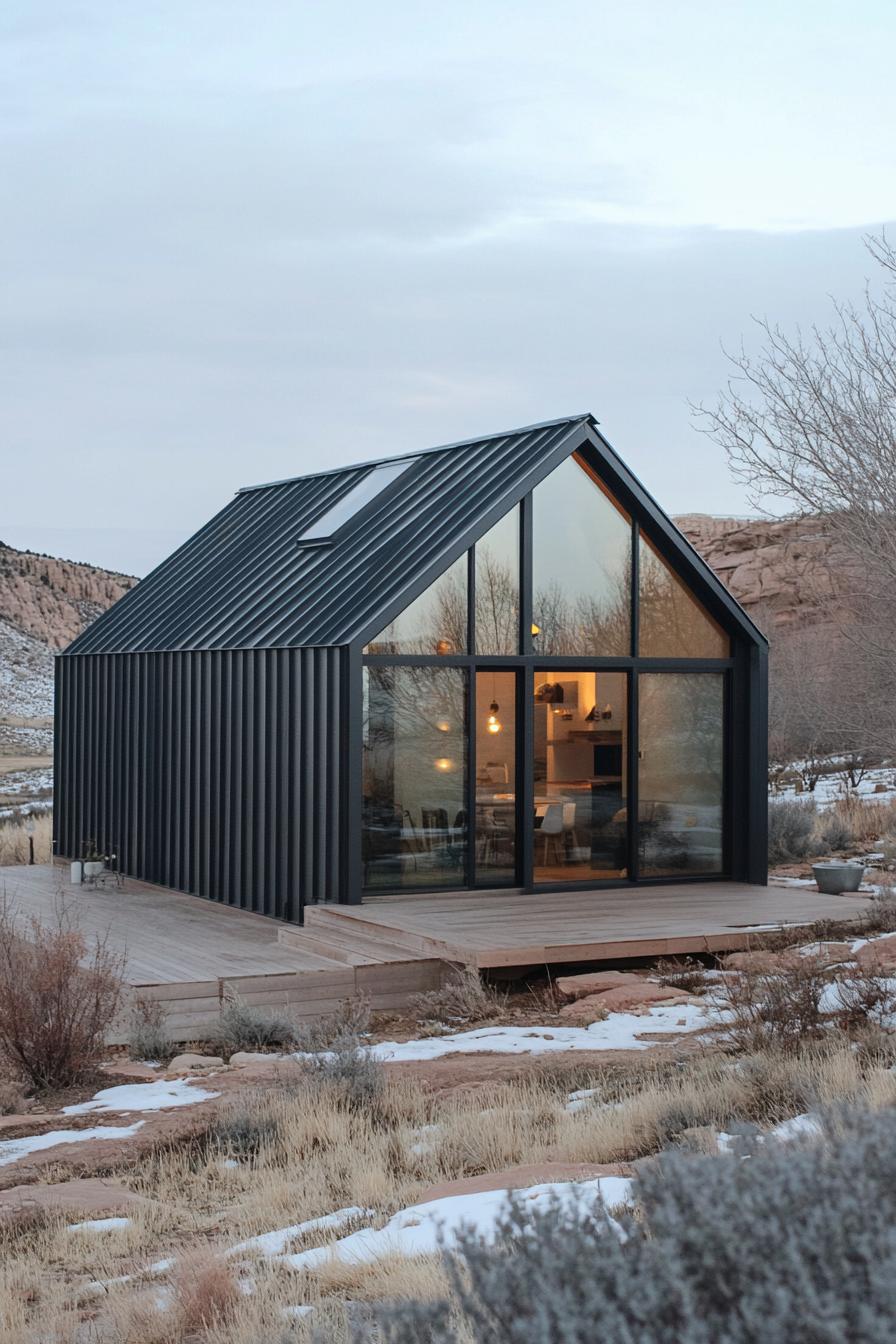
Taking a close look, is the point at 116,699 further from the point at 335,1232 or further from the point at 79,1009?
the point at 335,1232

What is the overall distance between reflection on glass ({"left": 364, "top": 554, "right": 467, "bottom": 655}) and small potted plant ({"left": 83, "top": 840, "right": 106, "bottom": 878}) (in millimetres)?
5024

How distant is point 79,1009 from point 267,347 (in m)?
23.7

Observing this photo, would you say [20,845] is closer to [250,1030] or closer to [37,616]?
[250,1030]

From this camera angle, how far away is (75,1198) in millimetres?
5199

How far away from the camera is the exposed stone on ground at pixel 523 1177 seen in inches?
175

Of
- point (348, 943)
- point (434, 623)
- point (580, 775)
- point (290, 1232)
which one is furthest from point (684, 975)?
point (290, 1232)

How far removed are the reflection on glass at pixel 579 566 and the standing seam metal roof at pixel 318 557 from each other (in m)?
0.42

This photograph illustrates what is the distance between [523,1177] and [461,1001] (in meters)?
4.66

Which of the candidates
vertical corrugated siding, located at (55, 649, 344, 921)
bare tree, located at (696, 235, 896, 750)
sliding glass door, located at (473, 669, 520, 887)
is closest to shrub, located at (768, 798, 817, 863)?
bare tree, located at (696, 235, 896, 750)

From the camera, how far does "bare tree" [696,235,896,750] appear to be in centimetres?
1285

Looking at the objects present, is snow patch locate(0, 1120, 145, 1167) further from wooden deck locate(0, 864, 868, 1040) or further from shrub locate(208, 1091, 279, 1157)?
wooden deck locate(0, 864, 868, 1040)

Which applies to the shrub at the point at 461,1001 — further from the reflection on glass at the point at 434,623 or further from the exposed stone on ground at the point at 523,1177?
the exposed stone on ground at the point at 523,1177

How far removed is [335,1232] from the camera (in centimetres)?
454

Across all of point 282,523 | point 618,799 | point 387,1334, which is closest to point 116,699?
point 282,523
